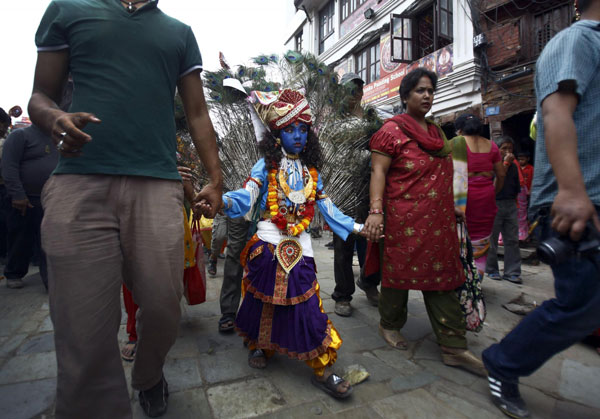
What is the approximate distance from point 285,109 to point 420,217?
1152 millimetres

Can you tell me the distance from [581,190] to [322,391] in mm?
1585

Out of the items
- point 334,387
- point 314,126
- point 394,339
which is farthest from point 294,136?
point 394,339

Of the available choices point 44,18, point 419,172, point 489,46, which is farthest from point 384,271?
point 489,46

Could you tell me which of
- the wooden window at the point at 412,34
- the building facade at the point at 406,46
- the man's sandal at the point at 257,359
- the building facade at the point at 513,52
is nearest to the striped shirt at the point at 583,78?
the man's sandal at the point at 257,359

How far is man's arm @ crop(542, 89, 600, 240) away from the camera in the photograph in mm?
1367

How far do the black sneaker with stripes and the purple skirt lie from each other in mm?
916

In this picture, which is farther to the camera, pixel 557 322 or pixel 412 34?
pixel 412 34

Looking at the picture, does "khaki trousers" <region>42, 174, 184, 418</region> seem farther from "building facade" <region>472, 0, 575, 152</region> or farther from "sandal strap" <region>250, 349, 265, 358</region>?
"building facade" <region>472, 0, 575, 152</region>

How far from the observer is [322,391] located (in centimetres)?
198

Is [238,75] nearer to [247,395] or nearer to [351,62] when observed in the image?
[247,395]

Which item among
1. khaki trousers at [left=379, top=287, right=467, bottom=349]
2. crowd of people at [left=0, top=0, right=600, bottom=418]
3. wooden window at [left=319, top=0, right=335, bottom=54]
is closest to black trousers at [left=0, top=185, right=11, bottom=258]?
crowd of people at [left=0, top=0, right=600, bottom=418]

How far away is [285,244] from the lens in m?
2.18

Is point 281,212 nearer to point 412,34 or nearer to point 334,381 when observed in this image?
point 334,381

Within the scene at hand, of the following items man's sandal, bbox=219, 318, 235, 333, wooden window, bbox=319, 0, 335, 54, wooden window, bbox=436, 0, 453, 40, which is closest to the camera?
man's sandal, bbox=219, 318, 235, 333
